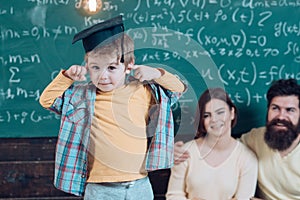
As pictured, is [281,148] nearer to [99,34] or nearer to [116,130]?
[116,130]

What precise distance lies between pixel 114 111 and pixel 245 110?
76 cm

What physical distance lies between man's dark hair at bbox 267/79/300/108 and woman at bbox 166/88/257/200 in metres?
0.20

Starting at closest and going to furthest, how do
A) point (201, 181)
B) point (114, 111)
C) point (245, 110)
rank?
point (114, 111) → point (201, 181) → point (245, 110)

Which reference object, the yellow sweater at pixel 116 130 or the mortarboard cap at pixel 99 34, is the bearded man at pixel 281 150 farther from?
the mortarboard cap at pixel 99 34

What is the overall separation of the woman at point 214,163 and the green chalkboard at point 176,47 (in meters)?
0.07

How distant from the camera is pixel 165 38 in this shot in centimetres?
235

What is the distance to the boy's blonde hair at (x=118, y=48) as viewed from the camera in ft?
6.27

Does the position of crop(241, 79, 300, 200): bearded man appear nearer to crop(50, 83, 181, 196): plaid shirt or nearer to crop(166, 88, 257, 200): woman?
crop(166, 88, 257, 200): woman

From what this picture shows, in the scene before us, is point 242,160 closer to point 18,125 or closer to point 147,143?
point 147,143

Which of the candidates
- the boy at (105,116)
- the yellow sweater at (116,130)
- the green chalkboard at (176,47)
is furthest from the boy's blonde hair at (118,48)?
the green chalkboard at (176,47)

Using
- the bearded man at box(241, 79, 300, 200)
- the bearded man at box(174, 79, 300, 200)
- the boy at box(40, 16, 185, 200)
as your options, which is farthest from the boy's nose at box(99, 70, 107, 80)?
the bearded man at box(241, 79, 300, 200)

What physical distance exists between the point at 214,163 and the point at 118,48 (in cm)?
74

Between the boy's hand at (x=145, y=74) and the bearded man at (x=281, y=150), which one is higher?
the boy's hand at (x=145, y=74)

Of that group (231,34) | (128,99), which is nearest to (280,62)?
(231,34)
